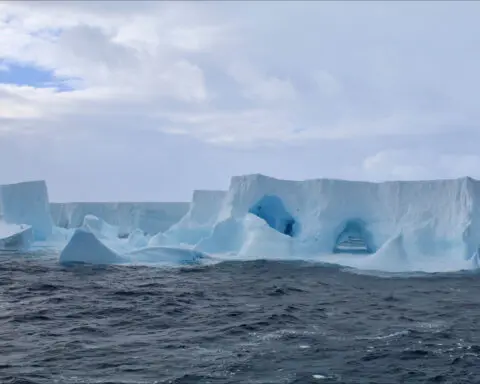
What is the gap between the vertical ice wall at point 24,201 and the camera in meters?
24.0

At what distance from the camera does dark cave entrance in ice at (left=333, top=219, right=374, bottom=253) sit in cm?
2022

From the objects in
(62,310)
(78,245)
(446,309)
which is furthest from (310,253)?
(62,310)

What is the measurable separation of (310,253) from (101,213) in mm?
13703

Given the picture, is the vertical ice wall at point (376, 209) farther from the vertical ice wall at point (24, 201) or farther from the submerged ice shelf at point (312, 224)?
the vertical ice wall at point (24, 201)

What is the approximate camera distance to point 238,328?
30.0 ft

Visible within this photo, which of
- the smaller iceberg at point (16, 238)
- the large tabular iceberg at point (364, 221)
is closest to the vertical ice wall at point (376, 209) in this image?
the large tabular iceberg at point (364, 221)

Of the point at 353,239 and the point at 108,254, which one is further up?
the point at 353,239

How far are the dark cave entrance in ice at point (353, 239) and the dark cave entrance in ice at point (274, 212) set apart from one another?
1.93 m

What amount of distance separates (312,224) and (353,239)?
566 cm

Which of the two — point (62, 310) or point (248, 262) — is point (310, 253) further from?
point (62, 310)

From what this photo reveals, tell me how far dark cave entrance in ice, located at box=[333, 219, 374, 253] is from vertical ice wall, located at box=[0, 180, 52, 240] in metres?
11.8

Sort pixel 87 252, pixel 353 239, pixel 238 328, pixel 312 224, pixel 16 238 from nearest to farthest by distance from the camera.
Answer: pixel 238 328 < pixel 87 252 < pixel 312 224 < pixel 16 238 < pixel 353 239

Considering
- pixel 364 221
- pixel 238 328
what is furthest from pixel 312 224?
pixel 238 328

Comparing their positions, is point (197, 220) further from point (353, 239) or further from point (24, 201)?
point (24, 201)
